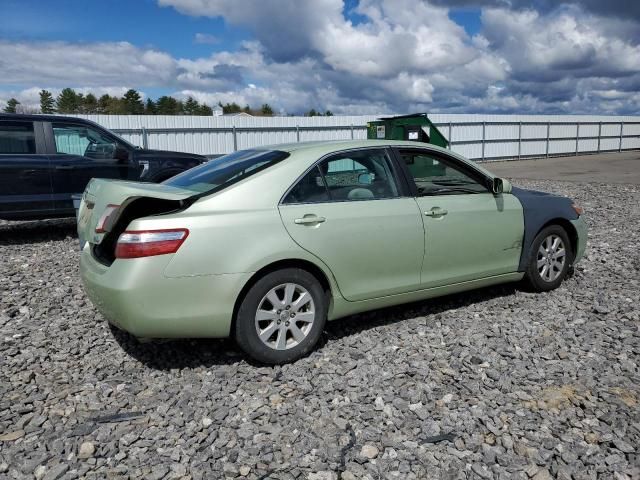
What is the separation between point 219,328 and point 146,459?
97cm

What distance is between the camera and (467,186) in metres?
Result: 4.71

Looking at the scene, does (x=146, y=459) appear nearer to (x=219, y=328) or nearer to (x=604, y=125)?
(x=219, y=328)

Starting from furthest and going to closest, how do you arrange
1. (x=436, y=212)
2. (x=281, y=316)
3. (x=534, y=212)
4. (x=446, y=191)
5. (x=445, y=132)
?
(x=445, y=132)
(x=534, y=212)
(x=446, y=191)
(x=436, y=212)
(x=281, y=316)

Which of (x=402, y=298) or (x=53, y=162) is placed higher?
(x=53, y=162)

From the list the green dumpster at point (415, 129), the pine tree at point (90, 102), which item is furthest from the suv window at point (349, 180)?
the pine tree at point (90, 102)

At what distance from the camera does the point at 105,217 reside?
3598 millimetres

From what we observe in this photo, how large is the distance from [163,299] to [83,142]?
228 inches

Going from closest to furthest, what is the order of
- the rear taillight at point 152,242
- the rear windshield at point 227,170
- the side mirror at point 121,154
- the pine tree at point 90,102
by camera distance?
the rear taillight at point 152,242
the rear windshield at point 227,170
the side mirror at point 121,154
the pine tree at point 90,102

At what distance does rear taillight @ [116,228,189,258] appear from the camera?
10.9 feet

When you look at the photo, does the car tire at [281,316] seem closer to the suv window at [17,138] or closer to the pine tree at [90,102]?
the suv window at [17,138]

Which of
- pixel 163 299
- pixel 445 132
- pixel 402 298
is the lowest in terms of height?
pixel 402 298

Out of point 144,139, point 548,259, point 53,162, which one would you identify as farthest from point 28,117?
point 144,139

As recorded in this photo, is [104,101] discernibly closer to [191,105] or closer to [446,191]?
[191,105]

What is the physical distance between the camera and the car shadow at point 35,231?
27.3ft
